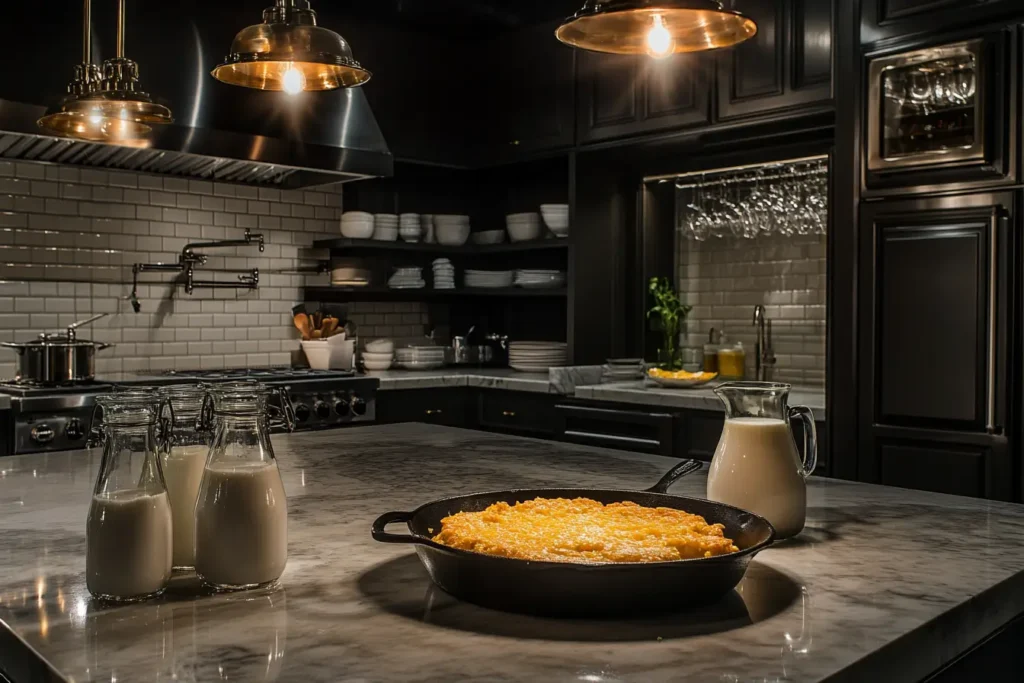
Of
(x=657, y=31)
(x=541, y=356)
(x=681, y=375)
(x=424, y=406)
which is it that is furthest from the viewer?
(x=541, y=356)

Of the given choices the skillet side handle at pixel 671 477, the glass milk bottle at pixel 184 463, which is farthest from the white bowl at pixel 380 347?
the glass milk bottle at pixel 184 463

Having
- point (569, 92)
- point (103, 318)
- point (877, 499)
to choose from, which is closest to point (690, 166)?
point (569, 92)

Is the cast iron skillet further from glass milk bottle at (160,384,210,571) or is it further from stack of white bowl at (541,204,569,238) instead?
stack of white bowl at (541,204,569,238)

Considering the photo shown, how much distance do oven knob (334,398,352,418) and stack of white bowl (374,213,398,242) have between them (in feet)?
3.83

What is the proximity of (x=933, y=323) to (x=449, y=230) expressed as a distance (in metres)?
2.92

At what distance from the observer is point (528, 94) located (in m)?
5.20

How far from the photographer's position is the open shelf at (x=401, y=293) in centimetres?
518

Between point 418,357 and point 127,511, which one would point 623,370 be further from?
point 127,511

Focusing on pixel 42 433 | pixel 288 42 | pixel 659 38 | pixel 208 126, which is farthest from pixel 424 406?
pixel 659 38

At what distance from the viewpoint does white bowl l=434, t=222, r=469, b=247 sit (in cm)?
556

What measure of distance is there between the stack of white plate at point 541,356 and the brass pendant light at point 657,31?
336 cm

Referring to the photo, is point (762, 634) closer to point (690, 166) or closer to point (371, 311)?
point (690, 166)

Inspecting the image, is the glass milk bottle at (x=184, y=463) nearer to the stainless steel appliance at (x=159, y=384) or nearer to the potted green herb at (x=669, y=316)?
the stainless steel appliance at (x=159, y=384)

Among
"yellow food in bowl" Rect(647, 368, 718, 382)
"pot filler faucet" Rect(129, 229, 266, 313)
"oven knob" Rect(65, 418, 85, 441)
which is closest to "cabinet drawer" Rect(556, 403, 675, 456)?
"yellow food in bowl" Rect(647, 368, 718, 382)
